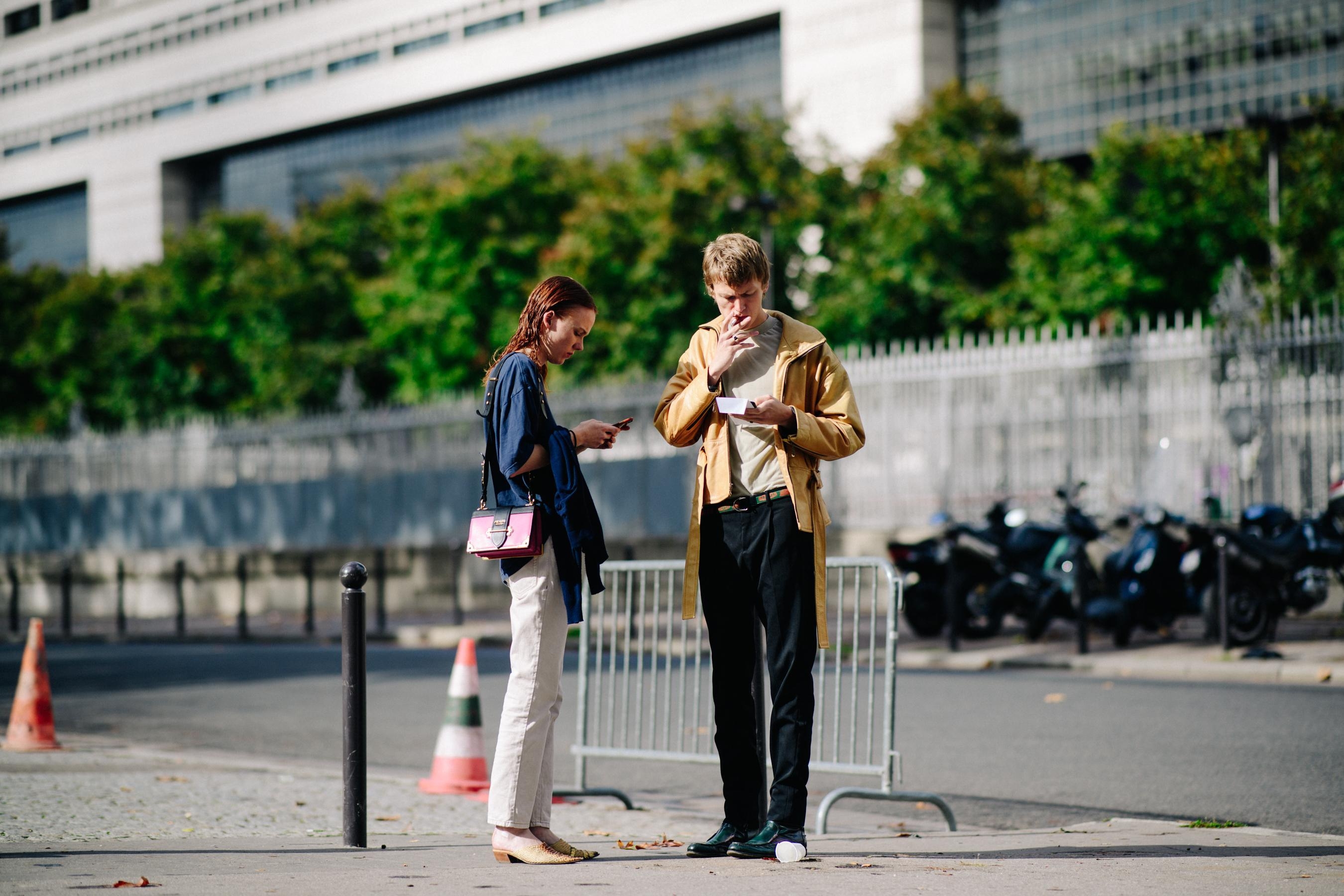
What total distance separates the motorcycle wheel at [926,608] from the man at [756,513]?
1010 centimetres

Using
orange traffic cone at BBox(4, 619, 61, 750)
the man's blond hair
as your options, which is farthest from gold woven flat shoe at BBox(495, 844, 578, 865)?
orange traffic cone at BBox(4, 619, 61, 750)

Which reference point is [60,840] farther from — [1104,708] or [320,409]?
[320,409]

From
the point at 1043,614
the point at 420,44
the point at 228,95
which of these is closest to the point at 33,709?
the point at 1043,614

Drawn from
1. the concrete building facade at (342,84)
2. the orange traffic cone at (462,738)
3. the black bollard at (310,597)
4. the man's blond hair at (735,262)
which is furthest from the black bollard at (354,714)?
the concrete building facade at (342,84)

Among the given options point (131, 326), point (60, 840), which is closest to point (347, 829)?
point (60, 840)

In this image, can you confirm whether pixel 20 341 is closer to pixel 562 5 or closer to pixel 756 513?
pixel 562 5

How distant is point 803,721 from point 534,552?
1009 millimetres

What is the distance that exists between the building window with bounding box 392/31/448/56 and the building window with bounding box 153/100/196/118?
487 inches

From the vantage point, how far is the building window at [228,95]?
73.2 metres

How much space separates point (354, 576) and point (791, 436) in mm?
1610

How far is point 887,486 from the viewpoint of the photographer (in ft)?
62.8

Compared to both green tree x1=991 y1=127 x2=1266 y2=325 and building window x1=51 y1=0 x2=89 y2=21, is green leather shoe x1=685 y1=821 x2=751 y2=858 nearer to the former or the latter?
green tree x1=991 y1=127 x2=1266 y2=325

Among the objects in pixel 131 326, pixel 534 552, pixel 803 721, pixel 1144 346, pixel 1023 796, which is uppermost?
pixel 131 326

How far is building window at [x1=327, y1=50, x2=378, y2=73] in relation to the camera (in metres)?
69.5
